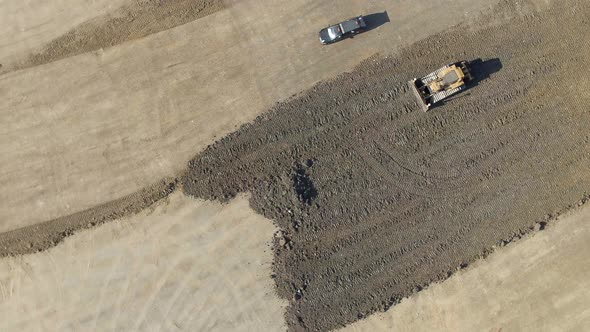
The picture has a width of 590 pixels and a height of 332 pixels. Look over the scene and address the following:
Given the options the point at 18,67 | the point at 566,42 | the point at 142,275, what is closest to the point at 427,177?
the point at 566,42

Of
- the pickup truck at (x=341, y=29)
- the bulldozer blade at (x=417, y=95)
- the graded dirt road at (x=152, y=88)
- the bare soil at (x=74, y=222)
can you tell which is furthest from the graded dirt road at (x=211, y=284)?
the pickup truck at (x=341, y=29)

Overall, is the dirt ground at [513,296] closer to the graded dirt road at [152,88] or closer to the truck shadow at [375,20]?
the graded dirt road at [152,88]

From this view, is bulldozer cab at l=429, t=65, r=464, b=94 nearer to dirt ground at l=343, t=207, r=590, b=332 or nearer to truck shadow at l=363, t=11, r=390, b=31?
truck shadow at l=363, t=11, r=390, b=31

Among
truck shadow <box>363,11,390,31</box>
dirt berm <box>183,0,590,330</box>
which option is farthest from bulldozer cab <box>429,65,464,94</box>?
truck shadow <box>363,11,390,31</box>

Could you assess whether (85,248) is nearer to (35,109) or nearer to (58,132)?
(58,132)

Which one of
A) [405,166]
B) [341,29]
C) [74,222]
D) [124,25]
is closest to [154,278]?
[74,222]
